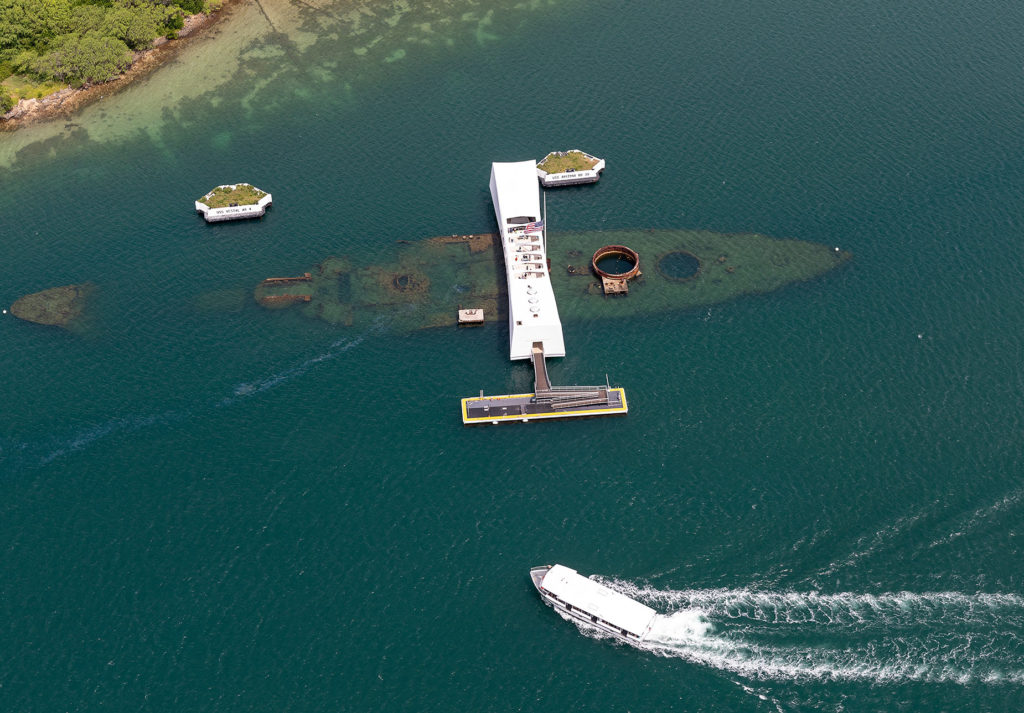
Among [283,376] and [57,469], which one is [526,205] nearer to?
[283,376]

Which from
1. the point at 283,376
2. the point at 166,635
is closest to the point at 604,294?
the point at 283,376

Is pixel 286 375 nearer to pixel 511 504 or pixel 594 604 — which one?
pixel 511 504

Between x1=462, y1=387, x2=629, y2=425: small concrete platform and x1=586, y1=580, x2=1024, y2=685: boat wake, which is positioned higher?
x1=462, y1=387, x2=629, y2=425: small concrete platform

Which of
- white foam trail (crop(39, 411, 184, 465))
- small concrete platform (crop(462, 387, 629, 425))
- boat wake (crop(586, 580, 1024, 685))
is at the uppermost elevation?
white foam trail (crop(39, 411, 184, 465))

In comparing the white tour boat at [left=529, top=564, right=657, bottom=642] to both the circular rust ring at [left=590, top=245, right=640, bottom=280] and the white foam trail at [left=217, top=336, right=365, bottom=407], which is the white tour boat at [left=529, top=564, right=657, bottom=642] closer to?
the white foam trail at [left=217, top=336, right=365, bottom=407]

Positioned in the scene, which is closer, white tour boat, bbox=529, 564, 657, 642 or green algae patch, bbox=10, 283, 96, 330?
white tour boat, bbox=529, 564, 657, 642

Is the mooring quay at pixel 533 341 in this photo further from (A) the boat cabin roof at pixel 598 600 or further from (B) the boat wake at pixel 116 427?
(B) the boat wake at pixel 116 427

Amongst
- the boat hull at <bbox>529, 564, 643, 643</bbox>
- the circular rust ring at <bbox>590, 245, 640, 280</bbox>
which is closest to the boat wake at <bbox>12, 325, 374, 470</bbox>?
the circular rust ring at <bbox>590, 245, 640, 280</bbox>

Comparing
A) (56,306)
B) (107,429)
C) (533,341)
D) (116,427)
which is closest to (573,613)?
(533,341)

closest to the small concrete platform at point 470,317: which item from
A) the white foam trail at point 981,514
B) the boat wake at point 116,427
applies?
the boat wake at point 116,427
